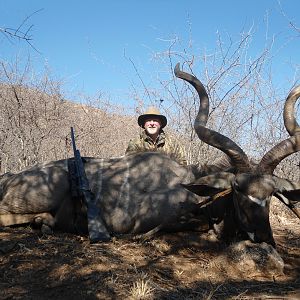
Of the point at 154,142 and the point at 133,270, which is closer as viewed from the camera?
the point at 133,270

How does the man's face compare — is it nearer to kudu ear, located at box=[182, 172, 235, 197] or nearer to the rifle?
the rifle

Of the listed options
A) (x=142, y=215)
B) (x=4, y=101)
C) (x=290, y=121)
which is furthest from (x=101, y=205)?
(x=4, y=101)

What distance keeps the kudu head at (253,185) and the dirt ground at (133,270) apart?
32cm

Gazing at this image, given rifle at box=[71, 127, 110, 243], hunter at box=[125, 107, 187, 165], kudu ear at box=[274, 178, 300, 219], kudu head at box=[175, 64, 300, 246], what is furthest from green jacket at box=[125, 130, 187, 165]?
kudu ear at box=[274, 178, 300, 219]

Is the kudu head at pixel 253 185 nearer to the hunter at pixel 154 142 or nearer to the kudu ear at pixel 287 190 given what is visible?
the kudu ear at pixel 287 190

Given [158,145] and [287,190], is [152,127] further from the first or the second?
[287,190]

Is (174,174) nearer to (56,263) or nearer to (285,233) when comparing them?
(285,233)

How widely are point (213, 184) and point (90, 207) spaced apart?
45.2 inches

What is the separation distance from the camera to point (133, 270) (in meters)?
3.03

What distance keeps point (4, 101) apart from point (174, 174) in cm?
628

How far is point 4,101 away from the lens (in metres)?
9.75

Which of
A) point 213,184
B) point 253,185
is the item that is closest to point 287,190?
point 253,185

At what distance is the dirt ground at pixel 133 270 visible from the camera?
2.63 meters

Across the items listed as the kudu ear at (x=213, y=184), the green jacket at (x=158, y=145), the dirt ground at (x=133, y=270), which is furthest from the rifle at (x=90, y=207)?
the green jacket at (x=158, y=145)
